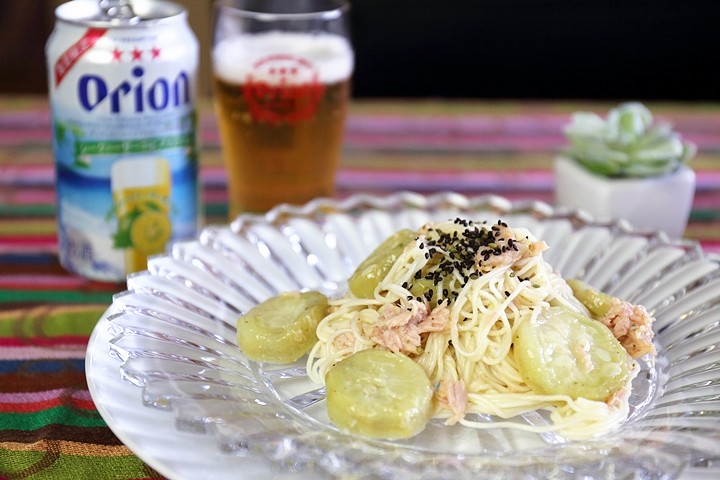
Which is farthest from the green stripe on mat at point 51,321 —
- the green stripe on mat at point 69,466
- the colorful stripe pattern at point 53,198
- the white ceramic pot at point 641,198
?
the white ceramic pot at point 641,198

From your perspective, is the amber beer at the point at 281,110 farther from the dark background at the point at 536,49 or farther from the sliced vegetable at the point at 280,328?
the dark background at the point at 536,49

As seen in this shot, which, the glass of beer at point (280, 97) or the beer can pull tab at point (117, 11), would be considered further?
the glass of beer at point (280, 97)

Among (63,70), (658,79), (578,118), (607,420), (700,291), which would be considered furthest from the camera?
(658,79)

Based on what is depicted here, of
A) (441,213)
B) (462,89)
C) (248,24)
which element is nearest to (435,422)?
(441,213)

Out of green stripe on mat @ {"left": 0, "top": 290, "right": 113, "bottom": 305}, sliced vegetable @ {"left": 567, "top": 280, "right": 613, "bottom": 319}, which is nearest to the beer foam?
green stripe on mat @ {"left": 0, "top": 290, "right": 113, "bottom": 305}

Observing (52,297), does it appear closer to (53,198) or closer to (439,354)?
(53,198)

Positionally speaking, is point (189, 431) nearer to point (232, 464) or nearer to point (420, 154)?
point (232, 464)
